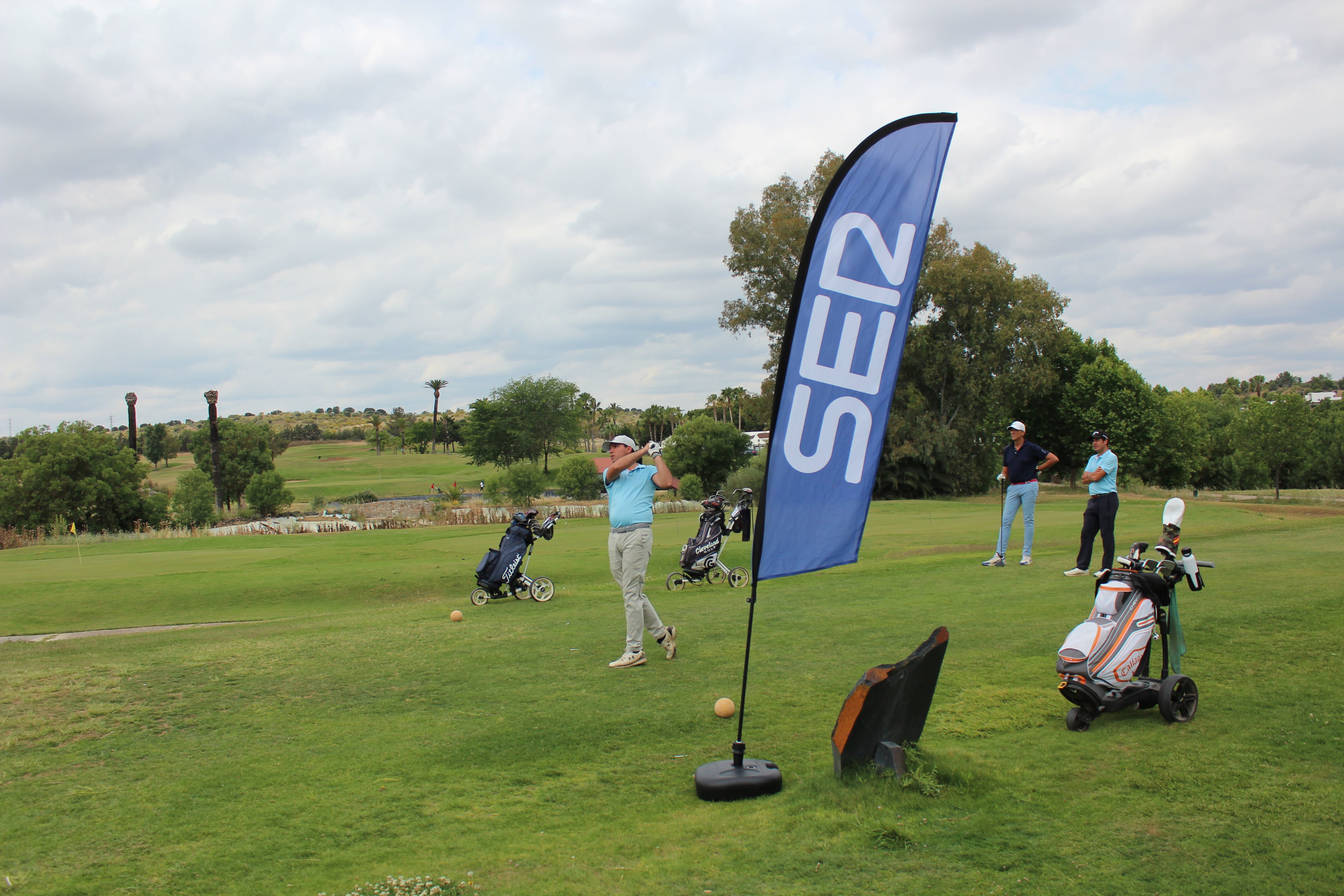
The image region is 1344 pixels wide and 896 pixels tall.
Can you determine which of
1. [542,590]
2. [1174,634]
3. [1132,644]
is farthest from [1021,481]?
[542,590]

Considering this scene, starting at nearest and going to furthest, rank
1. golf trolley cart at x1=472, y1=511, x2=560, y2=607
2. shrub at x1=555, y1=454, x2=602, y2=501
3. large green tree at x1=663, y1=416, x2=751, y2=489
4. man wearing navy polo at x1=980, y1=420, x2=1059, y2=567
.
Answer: man wearing navy polo at x1=980, y1=420, x2=1059, y2=567 → golf trolley cart at x1=472, y1=511, x2=560, y2=607 → shrub at x1=555, y1=454, x2=602, y2=501 → large green tree at x1=663, y1=416, x2=751, y2=489

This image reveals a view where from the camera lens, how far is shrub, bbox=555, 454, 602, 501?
52.1 metres

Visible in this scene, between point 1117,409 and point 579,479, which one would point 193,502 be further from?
point 1117,409

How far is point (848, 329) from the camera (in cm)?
462

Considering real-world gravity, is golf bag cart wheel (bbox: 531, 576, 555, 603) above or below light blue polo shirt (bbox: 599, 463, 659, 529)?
below

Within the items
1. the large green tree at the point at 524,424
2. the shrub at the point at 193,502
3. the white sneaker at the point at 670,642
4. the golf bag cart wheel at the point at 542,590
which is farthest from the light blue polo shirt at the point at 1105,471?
the large green tree at the point at 524,424

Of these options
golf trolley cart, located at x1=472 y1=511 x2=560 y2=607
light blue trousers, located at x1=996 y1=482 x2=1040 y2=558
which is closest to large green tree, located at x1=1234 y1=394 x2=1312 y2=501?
light blue trousers, located at x1=996 y1=482 x2=1040 y2=558

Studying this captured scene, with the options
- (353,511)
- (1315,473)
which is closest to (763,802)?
(353,511)

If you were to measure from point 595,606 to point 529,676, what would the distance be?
14.5 ft

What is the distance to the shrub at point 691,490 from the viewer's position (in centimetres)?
4756

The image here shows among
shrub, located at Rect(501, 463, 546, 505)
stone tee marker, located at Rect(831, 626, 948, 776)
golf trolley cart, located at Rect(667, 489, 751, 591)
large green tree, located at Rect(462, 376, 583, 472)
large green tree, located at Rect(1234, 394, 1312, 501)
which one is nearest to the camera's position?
stone tee marker, located at Rect(831, 626, 948, 776)

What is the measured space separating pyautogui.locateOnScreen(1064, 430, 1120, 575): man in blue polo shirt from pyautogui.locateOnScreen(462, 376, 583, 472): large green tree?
77145 mm

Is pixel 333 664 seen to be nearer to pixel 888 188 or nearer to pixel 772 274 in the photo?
pixel 888 188

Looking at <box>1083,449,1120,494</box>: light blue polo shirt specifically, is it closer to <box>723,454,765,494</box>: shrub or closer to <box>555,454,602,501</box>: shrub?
<box>723,454,765,494</box>: shrub
